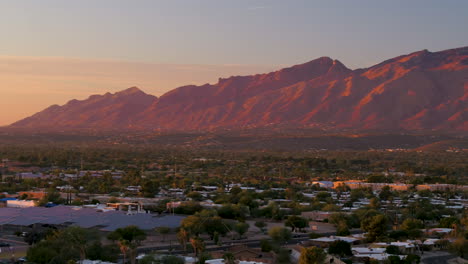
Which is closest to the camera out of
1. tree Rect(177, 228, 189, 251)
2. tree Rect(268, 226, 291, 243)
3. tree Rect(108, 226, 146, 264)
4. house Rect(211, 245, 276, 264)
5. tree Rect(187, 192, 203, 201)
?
house Rect(211, 245, 276, 264)

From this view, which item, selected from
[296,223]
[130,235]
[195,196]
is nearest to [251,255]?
[130,235]

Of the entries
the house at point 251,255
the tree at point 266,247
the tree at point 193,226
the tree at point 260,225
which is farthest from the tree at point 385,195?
the house at point 251,255

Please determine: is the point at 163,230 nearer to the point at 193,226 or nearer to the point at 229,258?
the point at 193,226

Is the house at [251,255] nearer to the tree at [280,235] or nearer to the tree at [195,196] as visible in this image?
the tree at [280,235]

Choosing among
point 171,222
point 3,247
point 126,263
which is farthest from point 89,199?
point 126,263

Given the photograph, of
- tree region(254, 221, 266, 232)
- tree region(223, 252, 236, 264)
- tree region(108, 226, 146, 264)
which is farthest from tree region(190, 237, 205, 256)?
tree region(254, 221, 266, 232)

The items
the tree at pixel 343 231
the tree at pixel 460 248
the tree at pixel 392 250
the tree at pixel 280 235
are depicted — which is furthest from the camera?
the tree at pixel 343 231

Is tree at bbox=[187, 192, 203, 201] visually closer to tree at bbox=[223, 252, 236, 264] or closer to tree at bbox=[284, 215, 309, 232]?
tree at bbox=[284, 215, 309, 232]

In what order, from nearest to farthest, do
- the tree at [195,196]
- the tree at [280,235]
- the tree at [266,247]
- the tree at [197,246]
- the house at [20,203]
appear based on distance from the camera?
Result: the tree at [197,246] → the tree at [266,247] → the tree at [280,235] → the house at [20,203] → the tree at [195,196]
